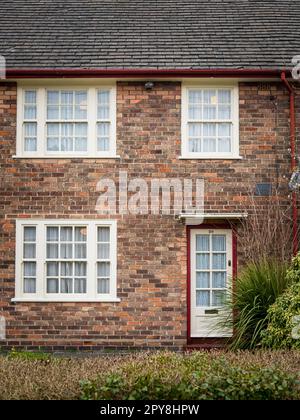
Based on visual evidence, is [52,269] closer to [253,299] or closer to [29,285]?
[29,285]

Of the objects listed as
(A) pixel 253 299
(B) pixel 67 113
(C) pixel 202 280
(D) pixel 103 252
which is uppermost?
(B) pixel 67 113

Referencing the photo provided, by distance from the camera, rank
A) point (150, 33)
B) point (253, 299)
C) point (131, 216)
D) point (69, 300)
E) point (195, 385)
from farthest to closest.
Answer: point (150, 33) → point (131, 216) → point (69, 300) → point (253, 299) → point (195, 385)

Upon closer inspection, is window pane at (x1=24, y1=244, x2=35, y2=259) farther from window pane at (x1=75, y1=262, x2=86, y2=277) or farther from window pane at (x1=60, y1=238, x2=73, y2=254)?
window pane at (x1=75, y1=262, x2=86, y2=277)

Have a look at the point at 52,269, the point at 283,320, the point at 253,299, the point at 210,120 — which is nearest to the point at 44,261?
the point at 52,269

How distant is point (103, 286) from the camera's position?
13.8 metres

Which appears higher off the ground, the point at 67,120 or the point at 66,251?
the point at 67,120

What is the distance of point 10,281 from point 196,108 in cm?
527

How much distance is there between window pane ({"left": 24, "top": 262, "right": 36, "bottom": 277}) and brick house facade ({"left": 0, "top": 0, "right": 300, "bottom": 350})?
0.30m

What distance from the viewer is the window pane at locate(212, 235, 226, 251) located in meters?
14.0

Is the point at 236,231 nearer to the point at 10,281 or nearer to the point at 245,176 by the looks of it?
the point at 245,176

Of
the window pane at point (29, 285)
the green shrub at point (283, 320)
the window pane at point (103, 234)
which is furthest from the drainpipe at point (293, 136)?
the window pane at point (29, 285)

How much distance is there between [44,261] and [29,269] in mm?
376

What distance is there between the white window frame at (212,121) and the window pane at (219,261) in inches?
80.4

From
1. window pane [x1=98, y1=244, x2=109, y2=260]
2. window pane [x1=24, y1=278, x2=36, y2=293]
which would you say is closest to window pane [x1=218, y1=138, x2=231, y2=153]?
window pane [x1=98, y1=244, x2=109, y2=260]
